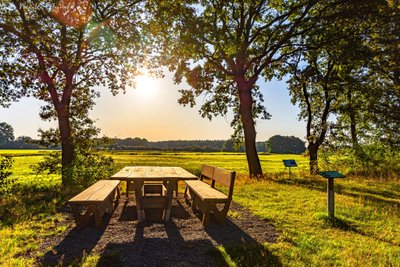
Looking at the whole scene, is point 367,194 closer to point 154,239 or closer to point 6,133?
point 154,239

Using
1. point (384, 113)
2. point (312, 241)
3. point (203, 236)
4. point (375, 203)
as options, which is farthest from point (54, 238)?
point (384, 113)

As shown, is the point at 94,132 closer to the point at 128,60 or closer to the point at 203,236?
the point at 128,60

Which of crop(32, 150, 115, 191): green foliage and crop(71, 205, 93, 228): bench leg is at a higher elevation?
crop(32, 150, 115, 191): green foliage

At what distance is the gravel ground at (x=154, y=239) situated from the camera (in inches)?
165

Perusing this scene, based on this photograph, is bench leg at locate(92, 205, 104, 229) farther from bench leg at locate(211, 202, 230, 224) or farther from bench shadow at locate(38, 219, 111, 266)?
bench leg at locate(211, 202, 230, 224)

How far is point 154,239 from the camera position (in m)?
5.13

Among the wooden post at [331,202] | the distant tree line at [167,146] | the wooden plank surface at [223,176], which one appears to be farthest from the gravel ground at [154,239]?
the distant tree line at [167,146]

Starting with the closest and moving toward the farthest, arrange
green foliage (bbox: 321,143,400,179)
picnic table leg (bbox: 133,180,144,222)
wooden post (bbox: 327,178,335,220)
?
picnic table leg (bbox: 133,180,144,222) < wooden post (bbox: 327,178,335,220) < green foliage (bbox: 321,143,400,179)

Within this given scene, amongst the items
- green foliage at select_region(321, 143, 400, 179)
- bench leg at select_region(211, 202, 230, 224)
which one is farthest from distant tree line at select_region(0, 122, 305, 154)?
bench leg at select_region(211, 202, 230, 224)

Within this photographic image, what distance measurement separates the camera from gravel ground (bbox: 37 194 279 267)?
4.20 metres

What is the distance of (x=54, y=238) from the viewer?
519 cm

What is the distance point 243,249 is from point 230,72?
45.1ft

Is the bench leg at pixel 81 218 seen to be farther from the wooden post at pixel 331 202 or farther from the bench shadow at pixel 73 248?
the wooden post at pixel 331 202

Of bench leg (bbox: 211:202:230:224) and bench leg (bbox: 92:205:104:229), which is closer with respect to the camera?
bench leg (bbox: 92:205:104:229)
